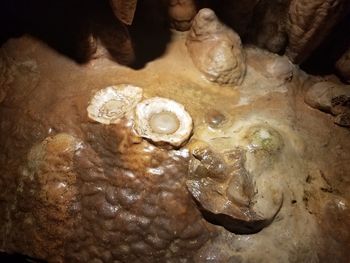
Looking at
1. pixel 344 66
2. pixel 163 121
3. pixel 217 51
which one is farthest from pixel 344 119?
pixel 163 121

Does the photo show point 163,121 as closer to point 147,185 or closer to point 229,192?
point 147,185

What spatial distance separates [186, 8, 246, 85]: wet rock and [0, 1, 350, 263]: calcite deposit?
282mm

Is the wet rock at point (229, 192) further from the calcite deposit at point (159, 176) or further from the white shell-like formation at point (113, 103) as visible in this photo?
the white shell-like formation at point (113, 103)

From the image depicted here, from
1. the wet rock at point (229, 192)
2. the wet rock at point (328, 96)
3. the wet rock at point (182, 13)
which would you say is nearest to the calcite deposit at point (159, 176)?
the wet rock at point (229, 192)

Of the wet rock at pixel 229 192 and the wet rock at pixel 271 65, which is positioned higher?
the wet rock at pixel 271 65

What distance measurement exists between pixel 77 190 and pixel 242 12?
2.65m

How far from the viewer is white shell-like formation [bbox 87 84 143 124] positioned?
3.16 m

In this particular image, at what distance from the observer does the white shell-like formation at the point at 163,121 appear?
297 centimetres

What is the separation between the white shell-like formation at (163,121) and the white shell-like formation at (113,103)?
14 cm

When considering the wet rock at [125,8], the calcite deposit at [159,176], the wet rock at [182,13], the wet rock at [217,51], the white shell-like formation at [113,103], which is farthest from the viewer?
the wet rock at [182,13]

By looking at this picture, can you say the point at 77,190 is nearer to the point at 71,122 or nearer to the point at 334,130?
the point at 71,122

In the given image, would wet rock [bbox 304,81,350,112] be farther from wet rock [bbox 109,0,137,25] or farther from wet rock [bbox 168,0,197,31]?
wet rock [bbox 109,0,137,25]

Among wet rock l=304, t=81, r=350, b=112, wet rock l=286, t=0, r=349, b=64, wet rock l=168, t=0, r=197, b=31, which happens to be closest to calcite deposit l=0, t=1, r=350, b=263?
wet rock l=286, t=0, r=349, b=64

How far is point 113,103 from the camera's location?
330cm
